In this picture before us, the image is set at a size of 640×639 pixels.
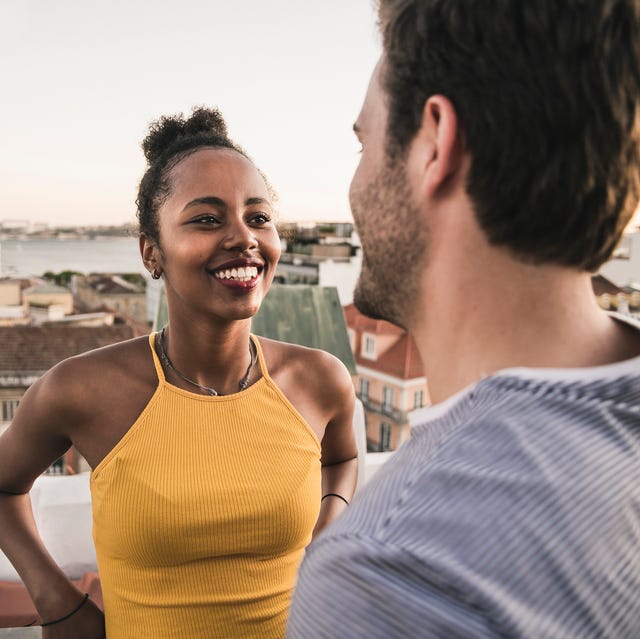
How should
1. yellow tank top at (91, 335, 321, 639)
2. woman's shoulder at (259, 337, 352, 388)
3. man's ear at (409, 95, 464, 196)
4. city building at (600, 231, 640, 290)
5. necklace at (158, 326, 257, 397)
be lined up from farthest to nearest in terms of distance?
1. city building at (600, 231, 640, 290)
2. woman's shoulder at (259, 337, 352, 388)
3. necklace at (158, 326, 257, 397)
4. yellow tank top at (91, 335, 321, 639)
5. man's ear at (409, 95, 464, 196)

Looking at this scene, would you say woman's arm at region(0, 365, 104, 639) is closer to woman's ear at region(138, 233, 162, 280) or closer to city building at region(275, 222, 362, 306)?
woman's ear at region(138, 233, 162, 280)

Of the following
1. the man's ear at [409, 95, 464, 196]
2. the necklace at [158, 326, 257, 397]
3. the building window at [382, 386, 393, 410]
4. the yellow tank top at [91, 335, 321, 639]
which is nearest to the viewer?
the man's ear at [409, 95, 464, 196]

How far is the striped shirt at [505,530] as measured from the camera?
1.52 feet

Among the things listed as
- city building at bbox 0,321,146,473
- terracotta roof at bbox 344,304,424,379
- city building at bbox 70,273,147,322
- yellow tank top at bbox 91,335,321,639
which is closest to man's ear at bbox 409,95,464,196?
yellow tank top at bbox 91,335,321,639

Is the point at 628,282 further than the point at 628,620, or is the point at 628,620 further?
the point at 628,282

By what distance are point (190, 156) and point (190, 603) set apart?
3.47ft

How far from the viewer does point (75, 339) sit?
20906mm

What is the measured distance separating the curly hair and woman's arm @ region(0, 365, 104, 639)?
464 mm

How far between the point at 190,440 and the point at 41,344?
2131 centimetres

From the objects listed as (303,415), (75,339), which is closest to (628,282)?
(75,339)

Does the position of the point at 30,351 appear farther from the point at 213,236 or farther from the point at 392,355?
the point at 213,236

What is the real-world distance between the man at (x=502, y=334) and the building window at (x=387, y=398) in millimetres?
19465

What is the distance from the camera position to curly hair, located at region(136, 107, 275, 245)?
1.52 meters

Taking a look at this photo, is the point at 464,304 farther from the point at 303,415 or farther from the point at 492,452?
the point at 303,415
